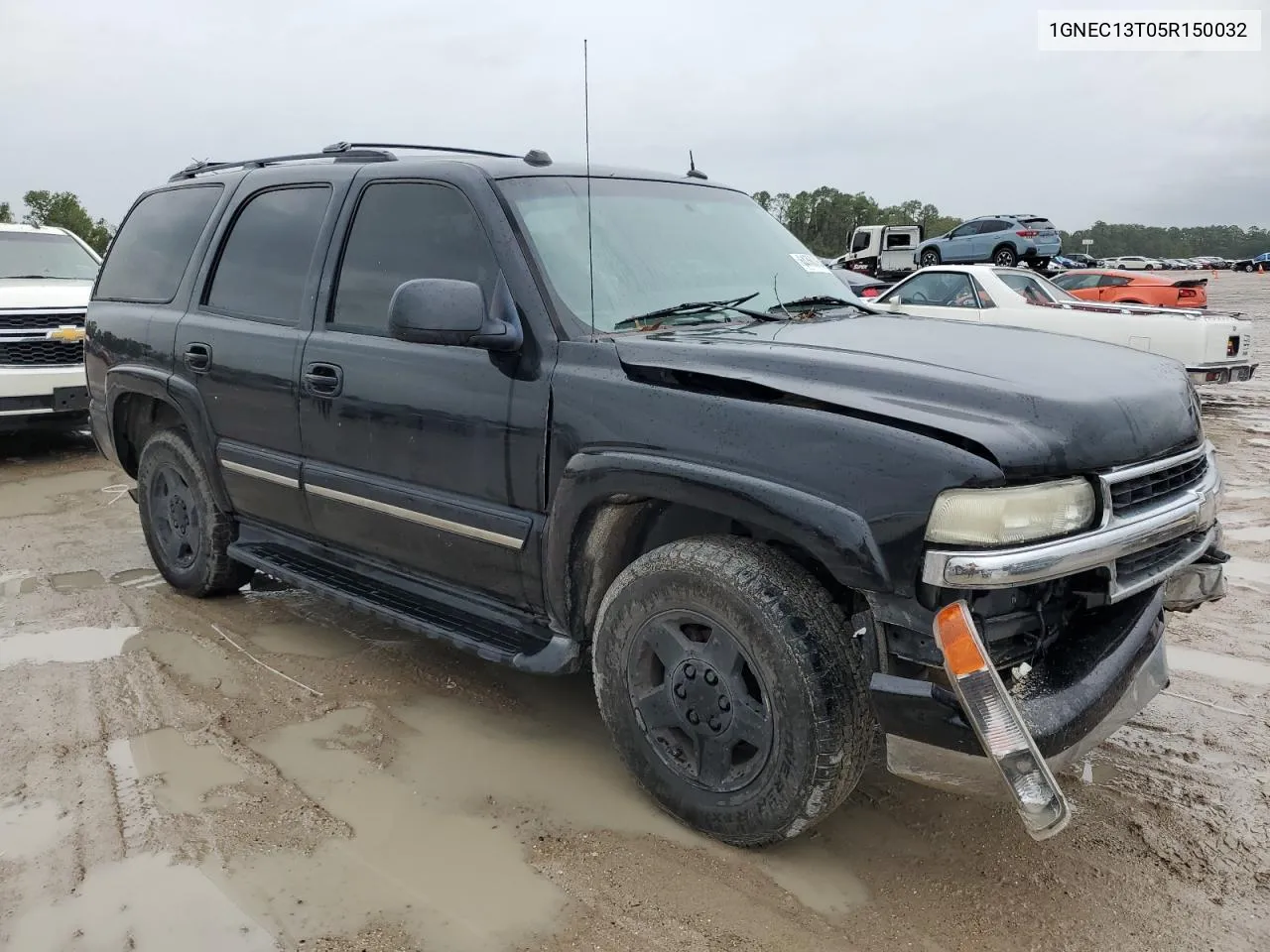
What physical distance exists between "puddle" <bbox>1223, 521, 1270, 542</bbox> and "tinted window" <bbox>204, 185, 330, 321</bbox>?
5176 mm

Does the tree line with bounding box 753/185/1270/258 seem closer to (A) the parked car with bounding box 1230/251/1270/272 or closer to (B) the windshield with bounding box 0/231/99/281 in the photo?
(A) the parked car with bounding box 1230/251/1270/272

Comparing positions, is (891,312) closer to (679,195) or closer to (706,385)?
(679,195)

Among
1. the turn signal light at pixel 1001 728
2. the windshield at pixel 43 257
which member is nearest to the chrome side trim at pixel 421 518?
the turn signal light at pixel 1001 728

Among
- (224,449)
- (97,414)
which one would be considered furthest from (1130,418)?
(97,414)

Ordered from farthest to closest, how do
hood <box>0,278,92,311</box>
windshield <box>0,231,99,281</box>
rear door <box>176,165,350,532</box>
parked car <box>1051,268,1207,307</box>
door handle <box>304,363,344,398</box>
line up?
→ parked car <box>1051,268,1207,307</box>, windshield <box>0,231,99,281</box>, hood <box>0,278,92,311</box>, rear door <box>176,165,350,532</box>, door handle <box>304,363,344,398</box>

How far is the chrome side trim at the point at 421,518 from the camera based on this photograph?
325 centimetres

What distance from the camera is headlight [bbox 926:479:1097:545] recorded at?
2.29 m

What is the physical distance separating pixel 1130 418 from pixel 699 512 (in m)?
1.17

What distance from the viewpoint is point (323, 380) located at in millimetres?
3750

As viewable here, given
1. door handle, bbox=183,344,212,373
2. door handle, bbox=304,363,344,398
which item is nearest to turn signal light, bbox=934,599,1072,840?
door handle, bbox=304,363,344,398

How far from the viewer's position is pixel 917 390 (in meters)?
2.52

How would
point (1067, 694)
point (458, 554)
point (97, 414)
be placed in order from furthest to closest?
point (97, 414), point (458, 554), point (1067, 694)

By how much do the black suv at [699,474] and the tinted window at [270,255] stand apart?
0.05 ft

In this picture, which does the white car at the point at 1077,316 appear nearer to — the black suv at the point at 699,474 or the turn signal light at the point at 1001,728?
the black suv at the point at 699,474
